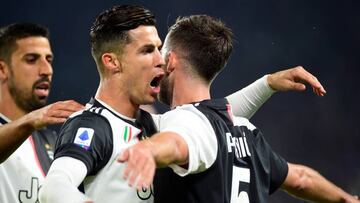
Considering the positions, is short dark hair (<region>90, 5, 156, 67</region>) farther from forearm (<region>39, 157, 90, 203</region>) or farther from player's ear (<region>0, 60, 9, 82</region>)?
player's ear (<region>0, 60, 9, 82</region>)

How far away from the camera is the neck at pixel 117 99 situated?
2.22 m

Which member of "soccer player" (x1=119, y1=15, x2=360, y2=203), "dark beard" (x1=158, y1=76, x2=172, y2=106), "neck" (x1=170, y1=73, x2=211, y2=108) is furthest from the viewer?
"dark beard" (x1=158, y1=76, x2=172, y2=106)

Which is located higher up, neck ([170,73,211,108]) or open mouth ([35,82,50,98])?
neck ([170,73,211,108])

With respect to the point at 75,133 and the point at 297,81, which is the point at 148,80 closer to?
the point at 75,133

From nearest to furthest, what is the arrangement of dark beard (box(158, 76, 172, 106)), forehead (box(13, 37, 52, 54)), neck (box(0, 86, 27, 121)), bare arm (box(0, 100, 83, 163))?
bare arm (box(0, 100, 83, 163)), dark beard (box(158, 76, 172, 106)), neck (box(0, 86, 27, 121)), forehead (box(13, 37, 52, 54))

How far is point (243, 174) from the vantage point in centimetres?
213

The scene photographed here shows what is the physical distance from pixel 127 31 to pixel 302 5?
9.28 ft

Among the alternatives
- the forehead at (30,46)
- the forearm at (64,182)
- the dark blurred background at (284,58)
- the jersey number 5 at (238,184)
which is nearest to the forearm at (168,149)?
the forearm at (64,182)

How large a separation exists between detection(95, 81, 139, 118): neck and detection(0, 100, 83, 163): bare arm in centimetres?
14

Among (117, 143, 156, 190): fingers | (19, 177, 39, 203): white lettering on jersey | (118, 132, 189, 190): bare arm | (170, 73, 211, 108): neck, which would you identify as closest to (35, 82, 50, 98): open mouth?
(19, 177, 39, 203): white lettering on jersey

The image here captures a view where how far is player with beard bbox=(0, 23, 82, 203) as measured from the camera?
116 inches

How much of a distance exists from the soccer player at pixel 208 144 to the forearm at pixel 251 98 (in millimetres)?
458

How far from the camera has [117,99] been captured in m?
2.24

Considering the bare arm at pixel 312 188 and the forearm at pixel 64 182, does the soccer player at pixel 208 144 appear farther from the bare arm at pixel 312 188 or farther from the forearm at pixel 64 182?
the forearm at pixel 64 182
